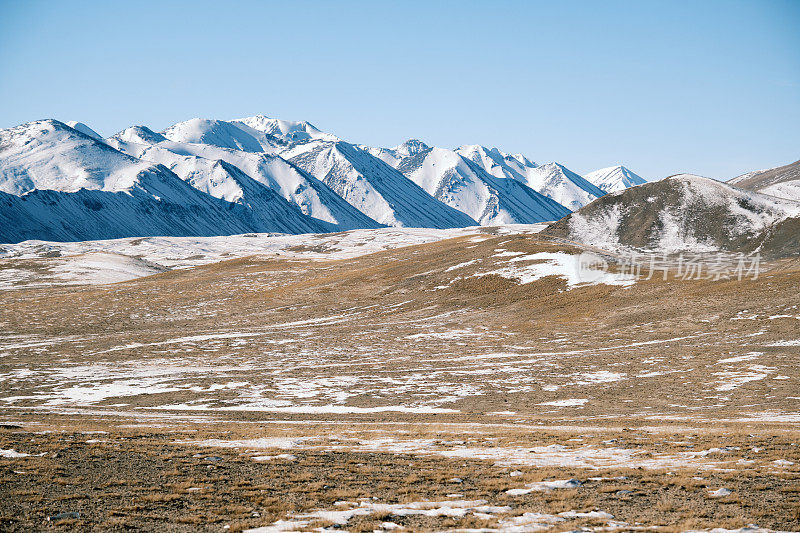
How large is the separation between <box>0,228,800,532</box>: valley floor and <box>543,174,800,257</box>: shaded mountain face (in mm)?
45108

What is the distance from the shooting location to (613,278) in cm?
9050

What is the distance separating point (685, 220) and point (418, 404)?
410 ft

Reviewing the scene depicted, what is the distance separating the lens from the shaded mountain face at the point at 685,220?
134125 millimetres

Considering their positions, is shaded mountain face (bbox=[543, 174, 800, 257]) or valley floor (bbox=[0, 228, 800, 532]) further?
shaded mountain face (bbox=[543, 174, 800, 257])

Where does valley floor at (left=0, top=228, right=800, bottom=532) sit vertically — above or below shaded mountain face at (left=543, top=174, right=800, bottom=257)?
below

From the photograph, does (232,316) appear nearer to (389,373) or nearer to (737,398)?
(389,373)

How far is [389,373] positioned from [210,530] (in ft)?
131

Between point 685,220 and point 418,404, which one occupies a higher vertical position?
point 685,220

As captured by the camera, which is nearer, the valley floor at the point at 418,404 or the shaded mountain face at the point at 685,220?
the valley floor at the point at 418,404

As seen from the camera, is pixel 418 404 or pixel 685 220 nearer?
pixel 418 404

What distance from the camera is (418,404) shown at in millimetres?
43281

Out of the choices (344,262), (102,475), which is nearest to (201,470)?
(102,475)

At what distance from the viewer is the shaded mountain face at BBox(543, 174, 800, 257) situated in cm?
13412

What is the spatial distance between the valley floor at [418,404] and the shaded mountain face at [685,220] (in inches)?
1776
